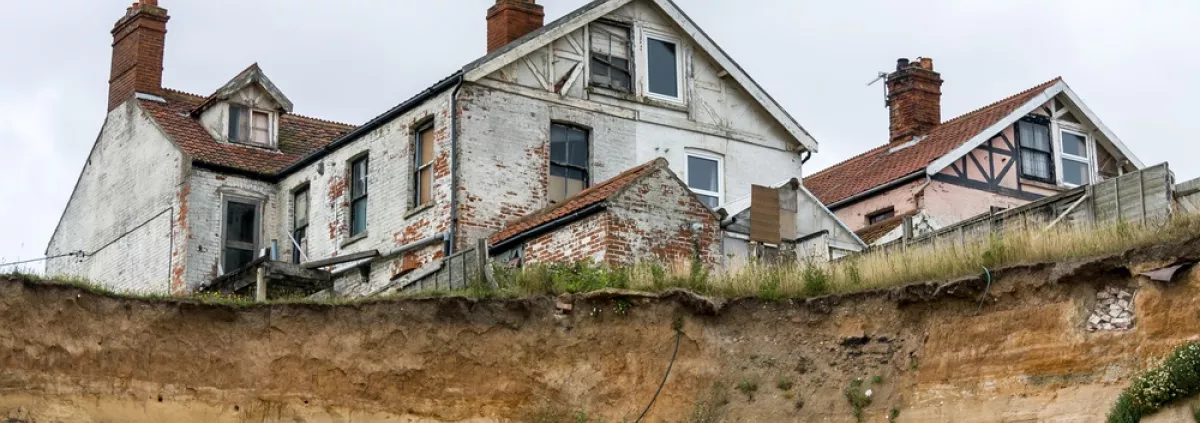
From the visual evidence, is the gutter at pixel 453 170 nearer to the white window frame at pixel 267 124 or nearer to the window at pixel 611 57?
the window at pixel 611 57

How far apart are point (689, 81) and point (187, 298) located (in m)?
13.0

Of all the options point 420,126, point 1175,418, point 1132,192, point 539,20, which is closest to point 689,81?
point 539,20

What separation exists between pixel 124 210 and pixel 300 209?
4213 mm

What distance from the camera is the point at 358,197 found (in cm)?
3441

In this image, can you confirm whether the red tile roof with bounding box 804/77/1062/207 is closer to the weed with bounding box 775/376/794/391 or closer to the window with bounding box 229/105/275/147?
the window with bounding box 229/105/275/147

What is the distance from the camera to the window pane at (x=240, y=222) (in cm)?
3634

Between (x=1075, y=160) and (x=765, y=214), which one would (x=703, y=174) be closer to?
(x=765, y=214)

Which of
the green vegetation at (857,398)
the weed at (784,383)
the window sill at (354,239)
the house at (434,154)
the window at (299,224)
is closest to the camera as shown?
the green vegetation at (857,398)

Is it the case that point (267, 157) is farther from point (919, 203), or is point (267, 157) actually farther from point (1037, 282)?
point (1037, 282)

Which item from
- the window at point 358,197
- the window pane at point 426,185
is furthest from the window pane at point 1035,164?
the window at point 358,197

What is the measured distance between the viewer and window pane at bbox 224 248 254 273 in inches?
1422

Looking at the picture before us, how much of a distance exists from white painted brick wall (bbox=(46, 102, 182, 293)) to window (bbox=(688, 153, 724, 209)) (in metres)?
10.1

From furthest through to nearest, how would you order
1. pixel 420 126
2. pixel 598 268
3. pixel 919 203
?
pixel 919 203 → pixel 420 126 → pixel 598 268

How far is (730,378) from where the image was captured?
81.5 feet
